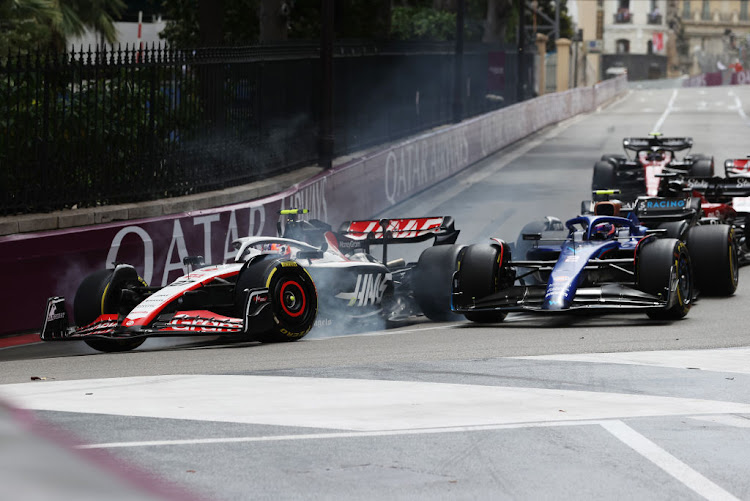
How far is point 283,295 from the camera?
382 inches

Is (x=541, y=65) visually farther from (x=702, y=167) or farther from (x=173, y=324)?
(x=173, y=324)

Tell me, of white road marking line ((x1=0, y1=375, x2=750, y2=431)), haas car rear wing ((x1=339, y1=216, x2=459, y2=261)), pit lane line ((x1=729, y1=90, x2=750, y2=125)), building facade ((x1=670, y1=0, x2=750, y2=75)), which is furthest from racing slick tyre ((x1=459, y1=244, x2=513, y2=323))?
building facade ((x1=670, y1=0, x2=750, y2=75))

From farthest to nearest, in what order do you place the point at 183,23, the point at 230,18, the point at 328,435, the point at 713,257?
the point at 183,23 → the point at 230,18 → the point at 713,257 → the point at 328,435

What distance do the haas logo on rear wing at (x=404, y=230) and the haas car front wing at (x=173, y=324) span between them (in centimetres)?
282

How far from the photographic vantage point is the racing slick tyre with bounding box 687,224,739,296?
11781mm

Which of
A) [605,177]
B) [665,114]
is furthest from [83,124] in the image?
[665,114]

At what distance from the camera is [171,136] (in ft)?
45.4

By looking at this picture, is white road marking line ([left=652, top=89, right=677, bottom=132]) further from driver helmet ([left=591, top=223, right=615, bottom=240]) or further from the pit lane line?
driver helmet ([left=591, top=223, right=615, bottom=240])

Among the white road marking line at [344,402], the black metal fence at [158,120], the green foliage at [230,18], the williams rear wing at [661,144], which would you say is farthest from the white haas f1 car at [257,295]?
the green foliage at [230,18]

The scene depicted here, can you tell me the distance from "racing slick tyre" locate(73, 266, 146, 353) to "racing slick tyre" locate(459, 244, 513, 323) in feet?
9.84

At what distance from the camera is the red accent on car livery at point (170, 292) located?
368 inches

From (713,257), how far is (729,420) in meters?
6.08

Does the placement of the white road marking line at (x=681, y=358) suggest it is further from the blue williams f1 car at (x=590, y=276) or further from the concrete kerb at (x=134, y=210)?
the concrete kerb at (x=134, y=210)

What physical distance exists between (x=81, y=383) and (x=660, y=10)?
129m
